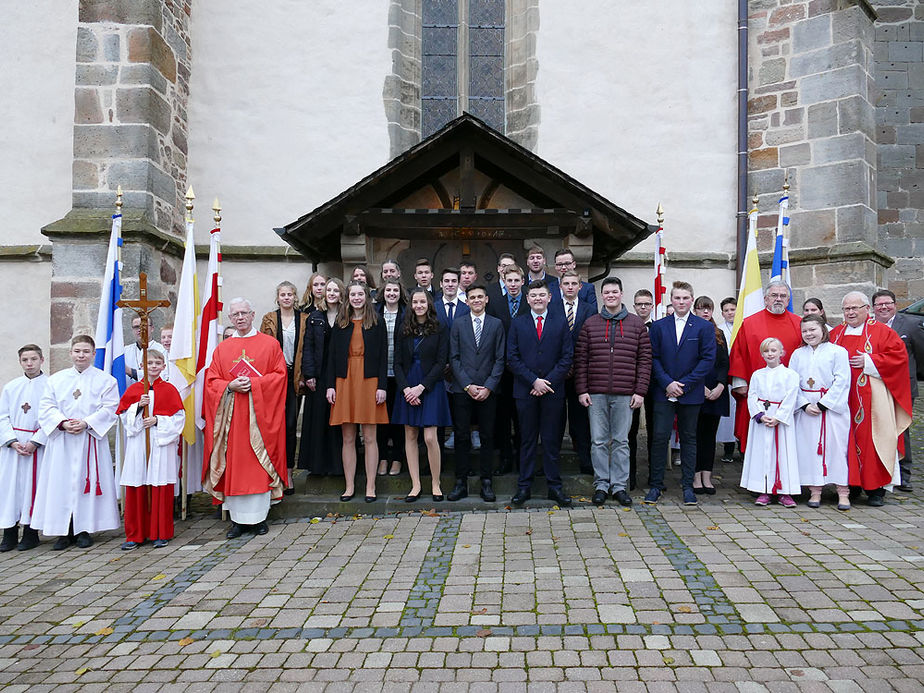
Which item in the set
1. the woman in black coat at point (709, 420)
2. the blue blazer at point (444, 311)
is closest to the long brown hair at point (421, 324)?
the blue blazer at point (444, 311)

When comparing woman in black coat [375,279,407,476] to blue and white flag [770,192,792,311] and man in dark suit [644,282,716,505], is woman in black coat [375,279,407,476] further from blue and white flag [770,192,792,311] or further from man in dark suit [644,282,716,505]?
blue and white flag [770,192,792,311]

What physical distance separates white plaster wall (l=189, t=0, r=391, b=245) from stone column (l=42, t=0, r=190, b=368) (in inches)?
37.5

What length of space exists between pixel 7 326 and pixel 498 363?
271 inches

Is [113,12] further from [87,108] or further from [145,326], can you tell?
[145,326]

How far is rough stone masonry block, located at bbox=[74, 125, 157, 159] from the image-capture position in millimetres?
8367

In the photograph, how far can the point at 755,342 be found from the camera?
21.2ft

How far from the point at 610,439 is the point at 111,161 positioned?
21.7 ft

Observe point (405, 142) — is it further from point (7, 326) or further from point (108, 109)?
point (7, 326)

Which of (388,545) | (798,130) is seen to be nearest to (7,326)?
(388,545)

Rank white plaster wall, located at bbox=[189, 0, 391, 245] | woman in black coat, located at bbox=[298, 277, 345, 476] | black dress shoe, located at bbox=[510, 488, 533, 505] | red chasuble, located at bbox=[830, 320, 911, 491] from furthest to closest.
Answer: white plaster wall, located at bbox=[189, 0, 391, 245]
woman in black coat, located at bbox=[298, 277, 345, 476]
black dress shoe, located at bbox=[510, 488, 533, 505]
red chasuble, located at bbox=[830, 320, 911, 491]

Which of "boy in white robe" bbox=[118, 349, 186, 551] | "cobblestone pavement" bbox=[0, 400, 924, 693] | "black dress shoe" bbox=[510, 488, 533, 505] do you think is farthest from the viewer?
"black dress shoe" bbox=[510, 488, 533, 505]

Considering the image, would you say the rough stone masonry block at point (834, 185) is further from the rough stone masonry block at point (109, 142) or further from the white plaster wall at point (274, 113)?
the rough stone masonry block at point (109, 142)

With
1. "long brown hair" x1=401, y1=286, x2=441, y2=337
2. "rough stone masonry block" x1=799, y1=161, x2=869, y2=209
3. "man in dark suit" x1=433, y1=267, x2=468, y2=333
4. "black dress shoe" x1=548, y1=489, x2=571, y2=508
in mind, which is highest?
"rough stone masonry block" x1=799, y1=161, x2=869, y2=209

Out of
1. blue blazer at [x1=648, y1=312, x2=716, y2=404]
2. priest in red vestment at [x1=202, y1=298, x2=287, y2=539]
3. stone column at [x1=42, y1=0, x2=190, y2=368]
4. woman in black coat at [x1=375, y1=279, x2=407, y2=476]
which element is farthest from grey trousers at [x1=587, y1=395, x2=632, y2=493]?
stone column at [x1=42, y1=0, x2=190, y2=368]
